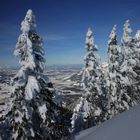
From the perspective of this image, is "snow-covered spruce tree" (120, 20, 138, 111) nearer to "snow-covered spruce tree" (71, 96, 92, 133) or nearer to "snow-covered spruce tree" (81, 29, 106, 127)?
"snow-covered spruce tree" (81, 29, 106, 127)

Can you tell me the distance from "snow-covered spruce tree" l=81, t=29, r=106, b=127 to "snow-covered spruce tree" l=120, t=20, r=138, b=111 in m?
3.95

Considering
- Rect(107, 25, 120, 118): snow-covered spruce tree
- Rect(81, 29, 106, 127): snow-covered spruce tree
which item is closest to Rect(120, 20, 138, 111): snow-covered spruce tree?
Rect(107, 25, 120, 118): snow-covered spruce tree

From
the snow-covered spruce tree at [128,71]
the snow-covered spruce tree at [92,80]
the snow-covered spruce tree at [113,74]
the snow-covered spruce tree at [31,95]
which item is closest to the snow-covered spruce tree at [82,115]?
the snow-covered spruce tree at [92,80]

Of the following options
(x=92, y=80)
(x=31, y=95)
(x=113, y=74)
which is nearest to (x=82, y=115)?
(x=92, y=80)

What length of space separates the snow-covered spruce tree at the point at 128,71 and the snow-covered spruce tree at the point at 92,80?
3952 millimetres

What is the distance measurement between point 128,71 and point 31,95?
69.8 feet

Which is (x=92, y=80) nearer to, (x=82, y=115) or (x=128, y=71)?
(x=82, y=115)

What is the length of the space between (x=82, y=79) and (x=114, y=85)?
5.29m

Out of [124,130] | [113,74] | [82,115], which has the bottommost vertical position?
[82,115]

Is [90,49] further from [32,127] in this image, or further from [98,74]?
[32,127]

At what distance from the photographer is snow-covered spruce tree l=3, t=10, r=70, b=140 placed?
16.8 m

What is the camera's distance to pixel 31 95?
647 inches

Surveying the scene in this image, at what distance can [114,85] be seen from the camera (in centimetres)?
3394

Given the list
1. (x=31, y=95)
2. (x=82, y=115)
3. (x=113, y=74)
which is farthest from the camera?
(x=113, y=74)
